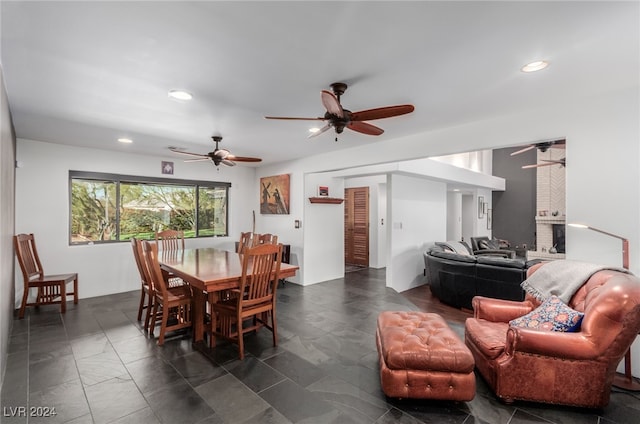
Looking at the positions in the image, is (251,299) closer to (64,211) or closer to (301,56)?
(301,56)

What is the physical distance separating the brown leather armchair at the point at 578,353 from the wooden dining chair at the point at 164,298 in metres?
2.99

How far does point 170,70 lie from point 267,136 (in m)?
1.91

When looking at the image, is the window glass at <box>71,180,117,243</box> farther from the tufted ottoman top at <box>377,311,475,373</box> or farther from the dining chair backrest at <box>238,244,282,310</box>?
the tufted ottoman top at <box>377,311,475,373</box>

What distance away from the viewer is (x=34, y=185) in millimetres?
4383

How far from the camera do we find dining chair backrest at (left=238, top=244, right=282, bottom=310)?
9.28ft

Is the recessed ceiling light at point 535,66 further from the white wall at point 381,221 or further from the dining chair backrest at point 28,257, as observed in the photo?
the dining chair backrest at point 28,257

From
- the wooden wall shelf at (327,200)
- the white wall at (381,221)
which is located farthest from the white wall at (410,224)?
the white wall at (381,221)

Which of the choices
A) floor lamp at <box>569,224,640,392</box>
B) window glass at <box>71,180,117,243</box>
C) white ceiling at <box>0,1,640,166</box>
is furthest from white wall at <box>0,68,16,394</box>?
floor lamp at <box>569,224,640,392</box>

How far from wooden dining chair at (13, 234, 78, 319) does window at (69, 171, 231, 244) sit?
0.60m

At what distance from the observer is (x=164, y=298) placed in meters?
3.07

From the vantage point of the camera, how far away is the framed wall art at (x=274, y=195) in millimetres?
5973

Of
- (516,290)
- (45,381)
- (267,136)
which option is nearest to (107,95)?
(267,136)

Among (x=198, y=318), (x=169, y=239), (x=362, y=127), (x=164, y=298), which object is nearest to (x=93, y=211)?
(x=169, y=239)

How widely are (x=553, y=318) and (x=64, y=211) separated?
630 cm
